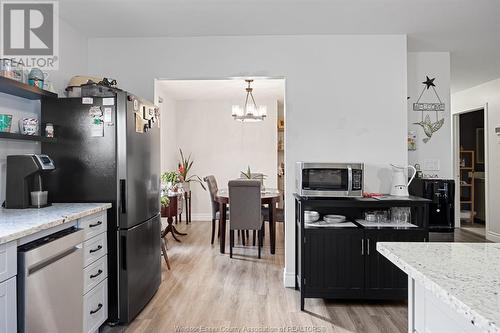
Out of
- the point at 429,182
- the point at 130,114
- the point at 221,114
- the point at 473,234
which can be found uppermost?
the point at 221,114

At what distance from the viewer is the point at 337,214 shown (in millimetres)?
3109

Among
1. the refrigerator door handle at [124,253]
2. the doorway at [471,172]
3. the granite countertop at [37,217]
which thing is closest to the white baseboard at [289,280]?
the refrigerator door handle at [124,253]

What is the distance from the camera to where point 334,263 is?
2.63 metres

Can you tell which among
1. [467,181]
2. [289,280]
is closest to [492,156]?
[467,181]

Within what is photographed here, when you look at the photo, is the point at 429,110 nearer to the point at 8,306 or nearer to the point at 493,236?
the point at 493,236

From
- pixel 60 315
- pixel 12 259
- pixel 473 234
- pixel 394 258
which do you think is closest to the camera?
pixel 394 258

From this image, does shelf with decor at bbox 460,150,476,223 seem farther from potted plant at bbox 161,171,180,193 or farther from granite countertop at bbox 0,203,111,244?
granite countertop at bbox 0,203,111,244

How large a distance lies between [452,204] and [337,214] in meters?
1.34

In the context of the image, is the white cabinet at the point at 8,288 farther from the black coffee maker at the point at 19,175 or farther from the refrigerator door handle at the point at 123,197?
the refrigerator door handle at the point at 123,197

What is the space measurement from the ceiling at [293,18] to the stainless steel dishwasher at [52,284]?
5.92 ft

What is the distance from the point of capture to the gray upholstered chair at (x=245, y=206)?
4.02 metres

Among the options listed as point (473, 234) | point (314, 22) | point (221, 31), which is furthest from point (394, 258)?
point (473, 234)

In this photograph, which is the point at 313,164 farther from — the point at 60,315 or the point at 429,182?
the point at 60,315

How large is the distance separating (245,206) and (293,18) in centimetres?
224
